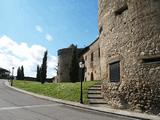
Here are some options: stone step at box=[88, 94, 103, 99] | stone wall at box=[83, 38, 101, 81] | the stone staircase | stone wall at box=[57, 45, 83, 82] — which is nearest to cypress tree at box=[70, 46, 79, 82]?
stone wall at box=[83, 38, 101, 81]

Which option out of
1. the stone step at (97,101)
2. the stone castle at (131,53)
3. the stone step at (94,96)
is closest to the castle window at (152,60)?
the stone castle at (131,53)

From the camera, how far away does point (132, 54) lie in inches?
672

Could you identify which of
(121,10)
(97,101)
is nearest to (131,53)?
(121,10)

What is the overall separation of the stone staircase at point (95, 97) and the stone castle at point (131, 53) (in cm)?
48

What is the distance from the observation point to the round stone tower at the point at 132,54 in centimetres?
1562

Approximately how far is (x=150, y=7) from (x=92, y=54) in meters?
29.8

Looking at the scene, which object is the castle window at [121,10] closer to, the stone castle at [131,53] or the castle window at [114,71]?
the stone castle at [131,53]

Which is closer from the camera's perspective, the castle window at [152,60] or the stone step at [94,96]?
the castle window at [152,60]

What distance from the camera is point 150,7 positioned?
16.1 meters

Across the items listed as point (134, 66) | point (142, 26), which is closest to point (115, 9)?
point (142, 26)

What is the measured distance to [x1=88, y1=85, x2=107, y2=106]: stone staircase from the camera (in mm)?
19366

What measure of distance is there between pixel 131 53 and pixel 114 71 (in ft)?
7.89

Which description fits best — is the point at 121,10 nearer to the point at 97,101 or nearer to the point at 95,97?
the point at 97,101

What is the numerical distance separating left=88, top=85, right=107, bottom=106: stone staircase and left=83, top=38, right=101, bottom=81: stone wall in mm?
17203
